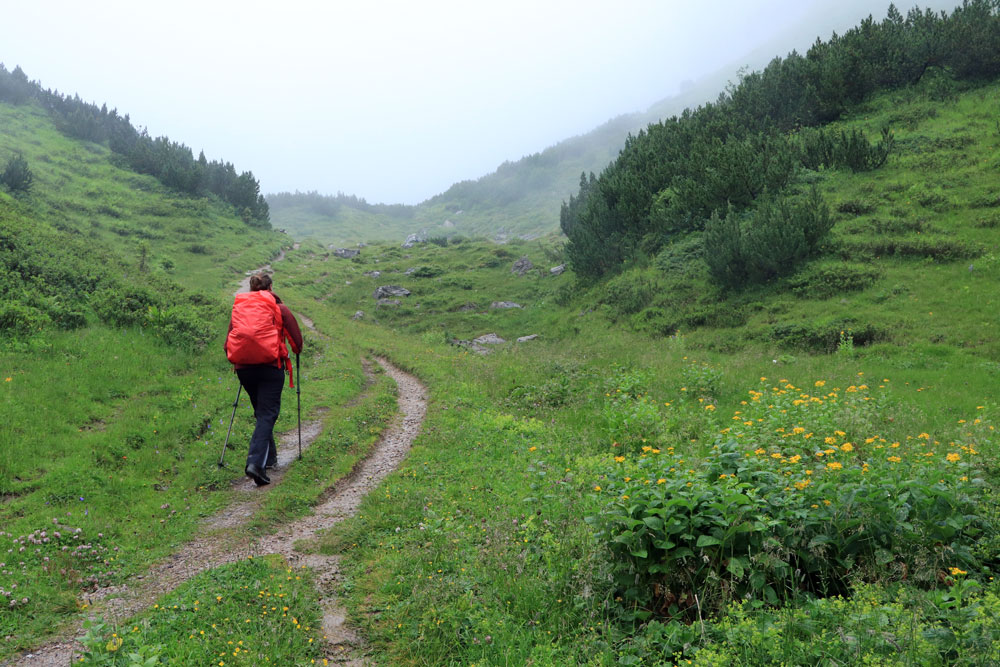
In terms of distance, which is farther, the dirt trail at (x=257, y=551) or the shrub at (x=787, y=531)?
the dirt trail at (x=257, y=551)

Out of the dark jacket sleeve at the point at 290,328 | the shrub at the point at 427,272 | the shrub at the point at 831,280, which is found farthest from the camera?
the shrub at the point at 427,272

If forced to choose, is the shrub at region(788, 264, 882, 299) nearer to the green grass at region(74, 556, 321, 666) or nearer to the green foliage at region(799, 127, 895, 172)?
the green foliage at region(799, 127, 895, 172)

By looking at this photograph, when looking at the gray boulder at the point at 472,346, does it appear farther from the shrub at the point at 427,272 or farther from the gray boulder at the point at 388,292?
the shrub at the point at 427,272

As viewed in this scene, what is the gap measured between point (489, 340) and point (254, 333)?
19761mm

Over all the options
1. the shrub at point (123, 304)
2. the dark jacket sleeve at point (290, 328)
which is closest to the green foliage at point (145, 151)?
the shrub at point (123, 304)

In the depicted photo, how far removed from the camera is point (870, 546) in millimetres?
3896

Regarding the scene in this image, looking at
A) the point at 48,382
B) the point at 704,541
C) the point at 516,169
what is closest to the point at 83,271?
the point at 48,382

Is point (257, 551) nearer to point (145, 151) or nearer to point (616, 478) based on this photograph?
point (616, 478)

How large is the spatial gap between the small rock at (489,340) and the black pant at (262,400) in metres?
18.4

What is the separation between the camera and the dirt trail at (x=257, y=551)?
180 inches

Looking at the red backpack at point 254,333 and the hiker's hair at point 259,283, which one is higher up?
the hiker's hair at point 259,283

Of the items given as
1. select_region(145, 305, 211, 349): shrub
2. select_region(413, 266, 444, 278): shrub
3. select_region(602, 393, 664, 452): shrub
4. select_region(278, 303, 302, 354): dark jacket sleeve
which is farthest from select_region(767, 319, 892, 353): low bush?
select_region(413, 266, 444, 278): shrub

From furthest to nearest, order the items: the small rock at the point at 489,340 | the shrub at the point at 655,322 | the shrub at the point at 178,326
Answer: the small rock at the point at 489,340 < the shrub at the point at 655,322 < the shrub at the point at 178,326

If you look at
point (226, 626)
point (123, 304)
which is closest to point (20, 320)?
point (123, 304)
